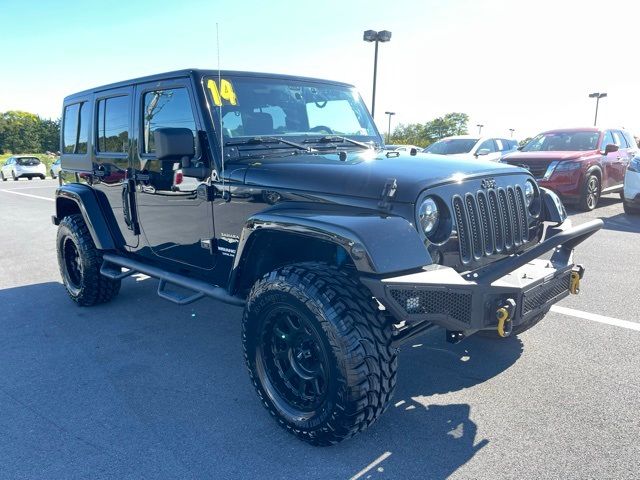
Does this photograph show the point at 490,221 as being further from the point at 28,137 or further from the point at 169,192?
the point at 28,137

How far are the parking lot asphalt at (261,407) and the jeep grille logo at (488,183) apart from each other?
1271 millimetres

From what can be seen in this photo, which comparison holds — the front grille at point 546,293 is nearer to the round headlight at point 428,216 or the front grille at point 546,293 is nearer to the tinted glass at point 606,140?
the round headlight at point 428,216

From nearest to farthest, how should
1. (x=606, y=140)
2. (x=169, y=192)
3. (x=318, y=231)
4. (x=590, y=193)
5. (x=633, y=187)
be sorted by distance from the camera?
(x=318, y=231), (x=169, y=192), (x=633, y=187), (x=590, y=193), (x=606, y=140)

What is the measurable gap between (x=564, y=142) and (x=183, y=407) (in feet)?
34.5

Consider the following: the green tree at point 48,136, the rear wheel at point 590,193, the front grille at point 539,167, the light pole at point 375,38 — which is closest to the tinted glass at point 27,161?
the light pole at point 375,38

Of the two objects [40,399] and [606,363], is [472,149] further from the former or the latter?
[40,399]

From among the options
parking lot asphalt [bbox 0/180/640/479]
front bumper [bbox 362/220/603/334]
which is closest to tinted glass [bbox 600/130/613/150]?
parking lot asphalt [bbox 0/180/640/479]

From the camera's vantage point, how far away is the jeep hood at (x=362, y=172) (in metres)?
2.69

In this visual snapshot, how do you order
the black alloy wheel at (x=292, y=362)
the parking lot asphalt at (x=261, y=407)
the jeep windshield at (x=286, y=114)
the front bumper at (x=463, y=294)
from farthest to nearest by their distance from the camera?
the jeep windshield at (x=286, y=114) < the black alloy wheel at (x=292, y=362) < the parking lot asphalt at (x=261, y=407) < the front bumper at (x=463, y=294)

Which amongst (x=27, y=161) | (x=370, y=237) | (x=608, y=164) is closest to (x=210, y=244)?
(x=370, y=237)

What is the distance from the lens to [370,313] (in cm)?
249

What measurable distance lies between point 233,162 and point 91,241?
221 centimetres

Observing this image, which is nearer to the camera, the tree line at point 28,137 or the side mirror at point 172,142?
the side mirror at point 172,142

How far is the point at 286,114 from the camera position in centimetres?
370
